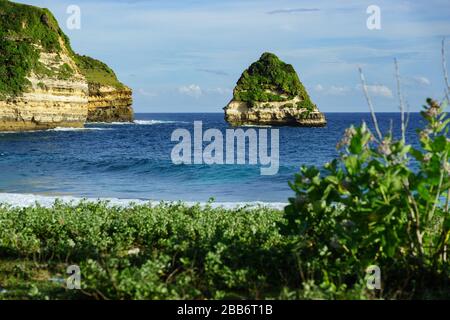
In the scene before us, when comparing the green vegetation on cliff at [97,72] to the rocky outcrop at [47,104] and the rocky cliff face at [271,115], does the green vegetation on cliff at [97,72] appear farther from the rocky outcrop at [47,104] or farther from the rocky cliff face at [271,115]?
the rocky outcrop at [47,104]

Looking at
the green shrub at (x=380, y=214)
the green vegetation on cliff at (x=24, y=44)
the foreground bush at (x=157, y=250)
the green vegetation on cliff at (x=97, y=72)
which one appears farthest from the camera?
the green vegetation on cliff at (x=97, y=72)

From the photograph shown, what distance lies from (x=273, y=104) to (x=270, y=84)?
24.6 feet

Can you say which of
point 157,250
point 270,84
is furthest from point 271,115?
point 157,250

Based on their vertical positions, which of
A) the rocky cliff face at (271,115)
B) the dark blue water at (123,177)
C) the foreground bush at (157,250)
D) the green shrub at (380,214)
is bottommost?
the dark blue water at (123,177)

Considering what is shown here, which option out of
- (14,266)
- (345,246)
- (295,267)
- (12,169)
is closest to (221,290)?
(295,267)

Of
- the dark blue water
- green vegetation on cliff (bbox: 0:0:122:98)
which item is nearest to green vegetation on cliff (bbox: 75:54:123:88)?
green vegetation on cliff (bbox: 0:0:122:98)

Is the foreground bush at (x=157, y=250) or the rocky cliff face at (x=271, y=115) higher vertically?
the rocky cliff face at (x=271, y=115)

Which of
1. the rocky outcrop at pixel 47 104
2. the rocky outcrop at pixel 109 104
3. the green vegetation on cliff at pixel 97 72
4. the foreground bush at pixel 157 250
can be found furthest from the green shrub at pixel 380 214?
the green vegetation on cliff at pixel 97 72

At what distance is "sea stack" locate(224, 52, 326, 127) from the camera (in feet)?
376

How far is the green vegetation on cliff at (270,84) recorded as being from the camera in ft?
381

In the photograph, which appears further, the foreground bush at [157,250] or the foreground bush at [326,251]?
the foreground bush at [157,250]

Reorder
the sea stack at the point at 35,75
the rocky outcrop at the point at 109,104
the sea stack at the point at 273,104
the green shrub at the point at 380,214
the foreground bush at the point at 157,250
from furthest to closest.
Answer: the rocky outcrop at the point at 109,104 → the sea stack at the point at 273,104 → the sea stack at the point at 35,75 → the foreground bush at the point at 157,250 → the green shrub at the point at 380,214

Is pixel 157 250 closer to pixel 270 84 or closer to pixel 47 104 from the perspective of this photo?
pixel 47 104
